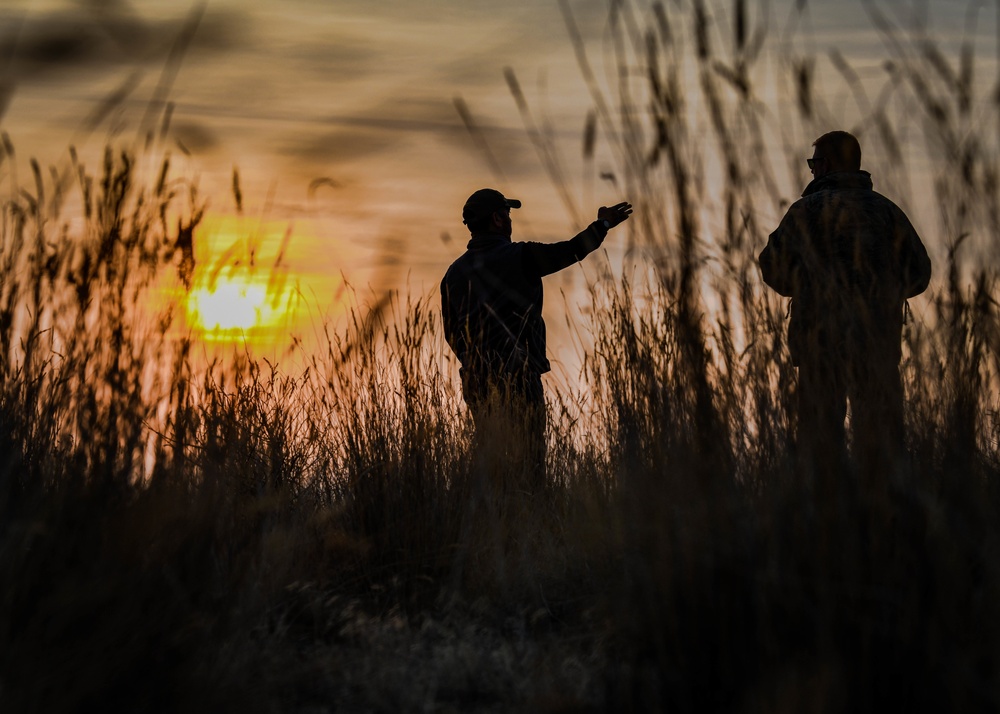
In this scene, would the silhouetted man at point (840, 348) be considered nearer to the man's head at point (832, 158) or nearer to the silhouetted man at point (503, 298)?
the man's head at point (832, 158)

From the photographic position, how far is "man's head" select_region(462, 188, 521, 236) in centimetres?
536

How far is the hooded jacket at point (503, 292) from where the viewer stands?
4.96 metres

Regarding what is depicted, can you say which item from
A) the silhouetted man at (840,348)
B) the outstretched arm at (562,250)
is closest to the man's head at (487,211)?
the outstretched arm at (562,250)

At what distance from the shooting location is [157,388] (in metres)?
2.53

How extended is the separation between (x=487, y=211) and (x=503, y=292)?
0.56 meters

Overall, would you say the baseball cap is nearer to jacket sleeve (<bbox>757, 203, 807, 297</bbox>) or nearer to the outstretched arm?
the outstretched arm

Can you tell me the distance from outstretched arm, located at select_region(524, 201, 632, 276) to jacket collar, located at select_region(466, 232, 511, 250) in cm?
23

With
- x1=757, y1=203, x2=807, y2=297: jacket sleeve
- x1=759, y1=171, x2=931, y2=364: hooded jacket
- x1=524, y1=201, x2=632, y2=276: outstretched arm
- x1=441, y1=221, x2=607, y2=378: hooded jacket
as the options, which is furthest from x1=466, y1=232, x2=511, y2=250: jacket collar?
x1=757, y1=203, x2=807, y2=297: jacket sleeve

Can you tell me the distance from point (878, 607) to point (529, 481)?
2.48 metres

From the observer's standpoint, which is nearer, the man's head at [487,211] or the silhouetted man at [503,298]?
the silhouetted man at [503,298]

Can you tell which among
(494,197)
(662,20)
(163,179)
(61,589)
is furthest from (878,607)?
(494,197)

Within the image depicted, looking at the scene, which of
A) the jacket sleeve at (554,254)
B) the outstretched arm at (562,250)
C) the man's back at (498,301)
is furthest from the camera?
the man's back at (498,301)

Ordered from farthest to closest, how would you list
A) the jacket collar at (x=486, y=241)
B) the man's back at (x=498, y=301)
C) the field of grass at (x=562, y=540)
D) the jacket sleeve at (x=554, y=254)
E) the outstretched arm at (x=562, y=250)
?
the jacket collar at (x=486, y=241) → the man's back at (x=498, y=301) → the jacket sleeve at (x=554, y=254) → the outstretched arm at (x=562, y=250) → the field of grass at (x=562, y=540)

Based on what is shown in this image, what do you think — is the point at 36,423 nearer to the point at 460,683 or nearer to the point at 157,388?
the point at 157,388
